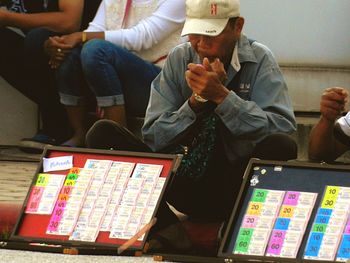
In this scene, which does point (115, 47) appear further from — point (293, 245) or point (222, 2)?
point (293, 245)

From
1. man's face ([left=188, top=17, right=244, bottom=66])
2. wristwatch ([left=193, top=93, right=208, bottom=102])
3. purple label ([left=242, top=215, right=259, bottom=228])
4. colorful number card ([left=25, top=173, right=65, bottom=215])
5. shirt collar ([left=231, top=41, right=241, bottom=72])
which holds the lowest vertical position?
colorful number card ([left=25, top=173, right=65, bottom=215])

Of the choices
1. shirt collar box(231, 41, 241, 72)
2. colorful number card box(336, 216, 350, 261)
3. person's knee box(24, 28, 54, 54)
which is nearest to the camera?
colorful number card box(336, 216, 350, 261)

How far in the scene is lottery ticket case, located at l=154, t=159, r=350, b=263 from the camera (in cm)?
486

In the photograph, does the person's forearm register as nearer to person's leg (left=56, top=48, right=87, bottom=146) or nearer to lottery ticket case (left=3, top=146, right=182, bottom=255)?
person's leg (left=56, top=48, right=87, bottom=146)

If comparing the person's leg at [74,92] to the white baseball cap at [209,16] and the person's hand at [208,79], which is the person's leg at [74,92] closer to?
the white baseball cap at [209,16]

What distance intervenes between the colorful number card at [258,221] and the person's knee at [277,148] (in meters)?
0.36

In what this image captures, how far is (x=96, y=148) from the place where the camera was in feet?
18.3

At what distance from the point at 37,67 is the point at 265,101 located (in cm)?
260

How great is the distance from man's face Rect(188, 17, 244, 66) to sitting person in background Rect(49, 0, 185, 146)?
1673mm

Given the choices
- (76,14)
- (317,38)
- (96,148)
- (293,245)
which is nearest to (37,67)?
(76,14)

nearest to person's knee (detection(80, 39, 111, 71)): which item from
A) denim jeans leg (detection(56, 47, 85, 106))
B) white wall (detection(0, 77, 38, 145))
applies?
denim jeans leg (detection(56, 47, 85, 106))


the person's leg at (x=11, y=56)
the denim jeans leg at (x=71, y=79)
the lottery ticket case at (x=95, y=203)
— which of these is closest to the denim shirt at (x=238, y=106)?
the lottery ticket case at (x=95, y=203)

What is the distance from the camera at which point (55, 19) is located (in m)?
7.68

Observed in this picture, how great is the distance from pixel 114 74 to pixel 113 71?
2 cm
